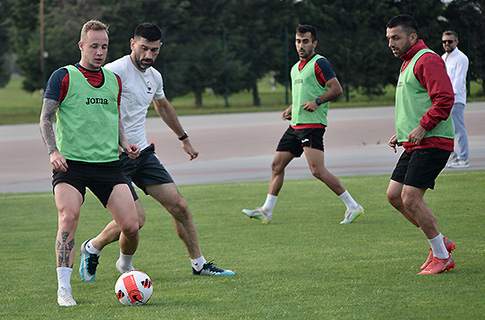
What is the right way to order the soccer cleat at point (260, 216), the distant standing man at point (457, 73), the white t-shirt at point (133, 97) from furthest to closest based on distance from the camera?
the distant standing man at point (457, 73) → the soccer cleat at point (260, 216) → the white t-shirt at point (133, 97)

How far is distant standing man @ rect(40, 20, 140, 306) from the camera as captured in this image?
5.60 m

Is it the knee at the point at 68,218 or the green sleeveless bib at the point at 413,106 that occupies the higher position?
the green sleeveless bib at the point at 413,106

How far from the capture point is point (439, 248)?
6.32 meters

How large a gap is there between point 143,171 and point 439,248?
2668mm

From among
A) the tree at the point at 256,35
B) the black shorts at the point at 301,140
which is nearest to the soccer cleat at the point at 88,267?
the black shorts at the point at 301,140

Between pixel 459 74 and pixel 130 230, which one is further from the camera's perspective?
pixel 459 74

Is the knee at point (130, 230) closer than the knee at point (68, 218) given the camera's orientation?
No

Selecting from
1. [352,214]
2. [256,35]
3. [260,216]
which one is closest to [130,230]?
[260,216]

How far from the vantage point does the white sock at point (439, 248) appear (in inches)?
248

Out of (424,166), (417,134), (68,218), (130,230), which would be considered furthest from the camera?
(424,166)

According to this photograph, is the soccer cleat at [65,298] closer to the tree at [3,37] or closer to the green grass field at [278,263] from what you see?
the green grass field at [278,263]

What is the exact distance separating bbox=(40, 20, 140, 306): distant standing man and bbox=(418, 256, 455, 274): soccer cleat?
8.20 ft

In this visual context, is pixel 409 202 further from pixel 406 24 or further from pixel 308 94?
pixel 308 94

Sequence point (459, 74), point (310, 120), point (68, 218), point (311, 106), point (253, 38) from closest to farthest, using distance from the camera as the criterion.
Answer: point (68, 218) → point (311, 106) → point (310, 120) → point (459, 74) → point (253, 38)
